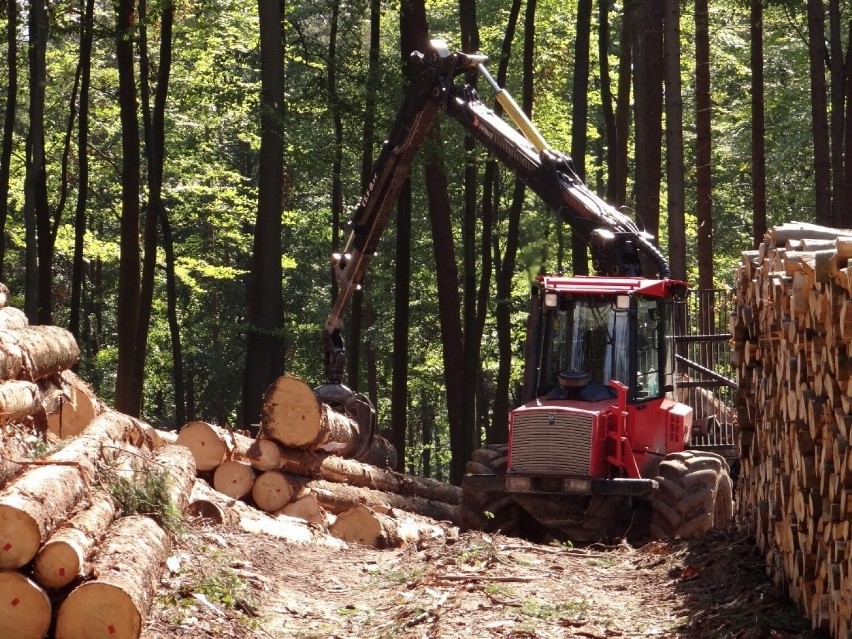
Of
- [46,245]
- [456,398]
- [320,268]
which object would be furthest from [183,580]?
[320,268]

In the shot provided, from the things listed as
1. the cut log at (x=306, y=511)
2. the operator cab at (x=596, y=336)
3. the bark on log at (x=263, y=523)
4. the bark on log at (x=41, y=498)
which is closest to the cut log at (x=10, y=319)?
the bark on log at (x=41, y=498)

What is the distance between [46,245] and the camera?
2525 cm

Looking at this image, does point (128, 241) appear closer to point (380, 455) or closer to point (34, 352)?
point (380, 455)

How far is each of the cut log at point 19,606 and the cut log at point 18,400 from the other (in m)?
2.97

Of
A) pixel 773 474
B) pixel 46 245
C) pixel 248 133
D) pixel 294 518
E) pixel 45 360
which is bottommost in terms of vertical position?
pixel 294 518

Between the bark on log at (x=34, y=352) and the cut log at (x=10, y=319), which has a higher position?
the cut log at (x=10, y=319)

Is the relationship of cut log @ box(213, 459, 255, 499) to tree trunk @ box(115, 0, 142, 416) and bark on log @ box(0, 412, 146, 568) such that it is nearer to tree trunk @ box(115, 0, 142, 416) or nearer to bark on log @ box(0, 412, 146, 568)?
bark on log @ box(0, 412, 146, 568)

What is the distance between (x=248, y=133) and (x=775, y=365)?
70.1ft

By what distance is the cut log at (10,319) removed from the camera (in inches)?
454

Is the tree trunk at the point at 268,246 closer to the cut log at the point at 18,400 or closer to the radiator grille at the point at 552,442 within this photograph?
the radiator grille at the point at 552,442

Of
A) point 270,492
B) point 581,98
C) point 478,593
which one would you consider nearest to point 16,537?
point 478,593

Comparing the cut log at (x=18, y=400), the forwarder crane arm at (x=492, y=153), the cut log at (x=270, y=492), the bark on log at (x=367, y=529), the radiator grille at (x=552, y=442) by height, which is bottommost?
the bark on log at (x=367, y=529)

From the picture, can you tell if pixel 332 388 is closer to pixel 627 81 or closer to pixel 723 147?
pixel 627 81

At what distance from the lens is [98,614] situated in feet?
24.0
